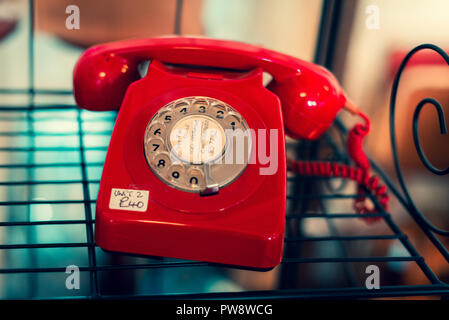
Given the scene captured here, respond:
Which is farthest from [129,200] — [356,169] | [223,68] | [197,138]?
[356,169]

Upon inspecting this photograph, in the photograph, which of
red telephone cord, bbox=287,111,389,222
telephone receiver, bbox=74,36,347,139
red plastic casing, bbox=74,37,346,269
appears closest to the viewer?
red plastic casing, bbox=74,37,346,269

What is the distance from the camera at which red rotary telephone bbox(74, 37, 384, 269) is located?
73cm

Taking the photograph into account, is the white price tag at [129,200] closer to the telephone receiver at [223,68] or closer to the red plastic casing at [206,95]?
the red plastic casing at [206,95]

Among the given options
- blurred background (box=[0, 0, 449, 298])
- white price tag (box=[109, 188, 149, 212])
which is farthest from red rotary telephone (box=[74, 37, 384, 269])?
blurred background (box=[0, 0, 449, 298])

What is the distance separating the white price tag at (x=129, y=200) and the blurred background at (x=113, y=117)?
101mm

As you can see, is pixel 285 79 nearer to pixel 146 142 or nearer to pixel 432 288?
pixel 146 142

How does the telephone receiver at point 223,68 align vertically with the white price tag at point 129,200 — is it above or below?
above

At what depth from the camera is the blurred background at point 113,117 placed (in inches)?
37.7

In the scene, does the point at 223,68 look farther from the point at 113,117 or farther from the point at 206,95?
the point at 113,117

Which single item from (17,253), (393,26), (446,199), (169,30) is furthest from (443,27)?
(17,253)

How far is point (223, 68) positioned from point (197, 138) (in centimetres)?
20

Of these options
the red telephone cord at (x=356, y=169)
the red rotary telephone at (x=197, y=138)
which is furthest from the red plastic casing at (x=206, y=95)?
the red telephone cord at (x=356, y=169)

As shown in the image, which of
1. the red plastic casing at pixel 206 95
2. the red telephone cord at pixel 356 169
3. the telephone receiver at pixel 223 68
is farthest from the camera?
the red telephone cord at pixel 356 169

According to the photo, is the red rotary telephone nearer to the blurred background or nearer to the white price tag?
the white price tag
